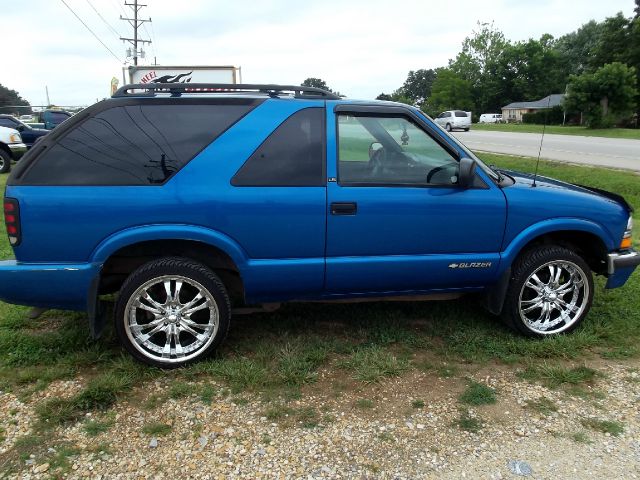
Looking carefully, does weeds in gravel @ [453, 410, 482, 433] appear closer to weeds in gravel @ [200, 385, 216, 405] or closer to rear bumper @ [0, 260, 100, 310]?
weeds in gravel @ [200, 385, 216, 405]

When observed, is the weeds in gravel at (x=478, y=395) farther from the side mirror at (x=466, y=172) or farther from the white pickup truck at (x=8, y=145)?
the white pickup truck at (x=8, y=145)

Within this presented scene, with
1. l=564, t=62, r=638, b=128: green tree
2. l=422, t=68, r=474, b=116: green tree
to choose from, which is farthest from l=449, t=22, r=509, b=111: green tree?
l=564, t=62, r=638, b=128: green tree

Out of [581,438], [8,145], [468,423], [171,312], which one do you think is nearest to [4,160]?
[8,145]

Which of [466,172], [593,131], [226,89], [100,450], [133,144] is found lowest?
[100,450]

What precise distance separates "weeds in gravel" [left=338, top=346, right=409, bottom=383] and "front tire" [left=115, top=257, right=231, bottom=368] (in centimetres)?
89

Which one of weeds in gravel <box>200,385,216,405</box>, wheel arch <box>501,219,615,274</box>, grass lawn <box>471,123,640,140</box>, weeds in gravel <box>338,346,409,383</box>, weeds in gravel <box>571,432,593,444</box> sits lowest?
weeds in gravel <box>571,432,593,444</box>

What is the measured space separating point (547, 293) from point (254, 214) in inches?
90.1

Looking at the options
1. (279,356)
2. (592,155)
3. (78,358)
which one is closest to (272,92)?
(279,356)

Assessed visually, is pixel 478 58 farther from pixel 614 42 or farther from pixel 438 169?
pixel 438 169

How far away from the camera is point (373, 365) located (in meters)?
3.41

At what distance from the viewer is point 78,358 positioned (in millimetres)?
3436

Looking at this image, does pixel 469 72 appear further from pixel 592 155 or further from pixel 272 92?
pixel 272 92

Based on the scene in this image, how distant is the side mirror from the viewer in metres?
3.37

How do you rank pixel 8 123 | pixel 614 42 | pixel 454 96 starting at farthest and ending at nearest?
pixel 454 96
pixel 614 42
pixel 8 123
